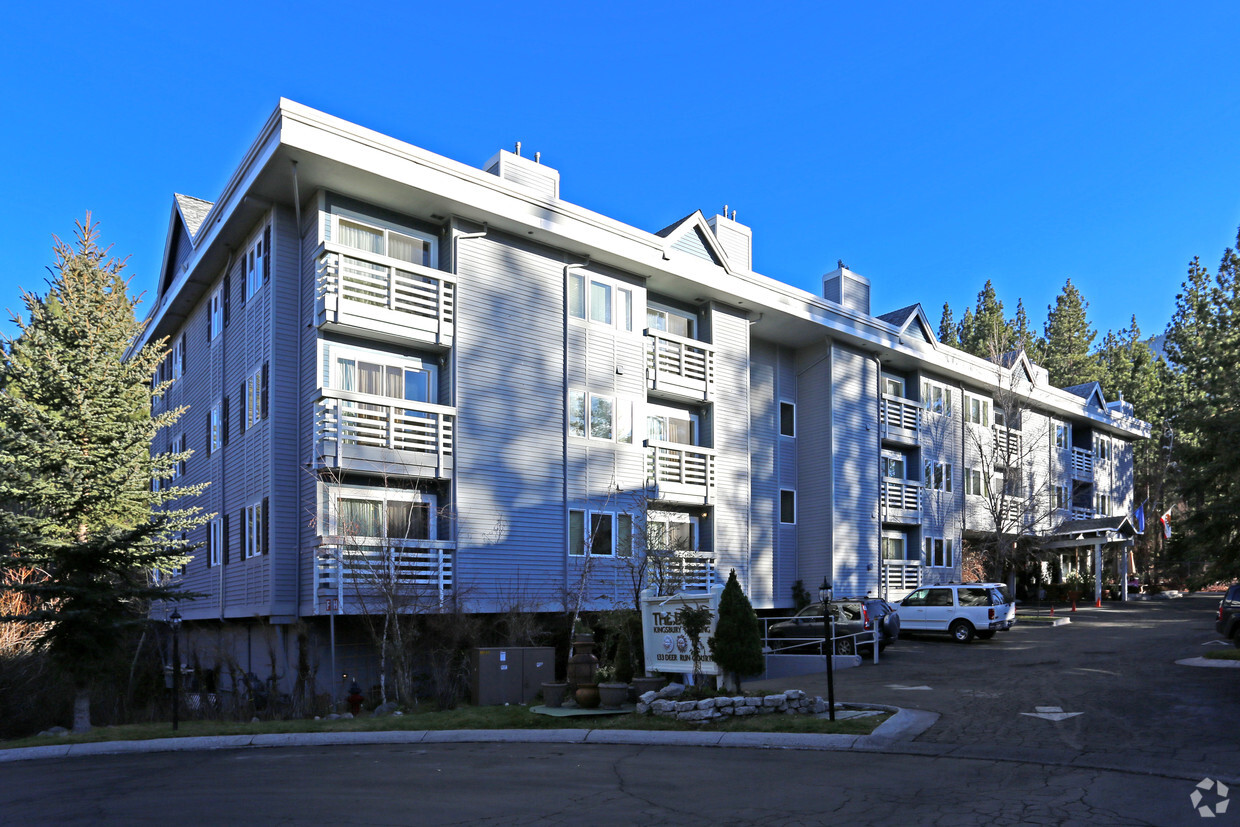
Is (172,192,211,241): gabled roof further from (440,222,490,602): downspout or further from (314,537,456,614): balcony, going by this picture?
(314,537,456,614): balcony

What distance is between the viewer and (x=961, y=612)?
3127cm

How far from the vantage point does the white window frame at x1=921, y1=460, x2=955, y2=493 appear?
4156cm

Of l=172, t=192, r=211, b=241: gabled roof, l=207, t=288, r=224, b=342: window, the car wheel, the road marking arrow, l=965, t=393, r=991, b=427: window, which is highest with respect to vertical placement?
l=172, t=192, r=211, b=241: gabled roof

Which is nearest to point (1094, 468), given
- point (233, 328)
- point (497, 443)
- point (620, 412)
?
point (620, 412)

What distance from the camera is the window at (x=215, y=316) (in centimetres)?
2855

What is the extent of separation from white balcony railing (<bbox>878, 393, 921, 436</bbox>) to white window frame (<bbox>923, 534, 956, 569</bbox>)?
479 cm

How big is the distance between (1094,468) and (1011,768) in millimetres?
Answer: 49304

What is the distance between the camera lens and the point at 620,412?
28062mm

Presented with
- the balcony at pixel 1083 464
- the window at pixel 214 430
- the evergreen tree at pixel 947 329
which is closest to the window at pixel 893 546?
the balcony at pixel 1083 464

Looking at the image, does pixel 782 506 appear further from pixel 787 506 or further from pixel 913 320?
pixel 913 320

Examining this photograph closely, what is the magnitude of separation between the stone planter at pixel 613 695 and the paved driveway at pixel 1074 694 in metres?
4.13

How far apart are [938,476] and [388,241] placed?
27.2 meters

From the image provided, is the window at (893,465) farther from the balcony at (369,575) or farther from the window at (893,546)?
the balcony at (369,575)

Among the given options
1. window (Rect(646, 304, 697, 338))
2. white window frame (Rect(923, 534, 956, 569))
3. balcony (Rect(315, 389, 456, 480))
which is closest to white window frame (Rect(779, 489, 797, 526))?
window (Rect(646, 304, 697, 338))
